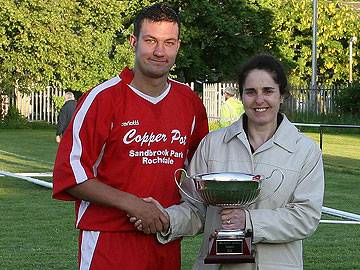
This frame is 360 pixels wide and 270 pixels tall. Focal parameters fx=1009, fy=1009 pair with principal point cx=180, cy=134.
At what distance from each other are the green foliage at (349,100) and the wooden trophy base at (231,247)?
1494 inches

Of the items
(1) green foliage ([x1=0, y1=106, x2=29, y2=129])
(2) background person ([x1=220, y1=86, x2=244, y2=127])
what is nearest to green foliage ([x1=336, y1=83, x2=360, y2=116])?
(1) green foliage ([x1=0, y1=106, x2=29, y2=129])

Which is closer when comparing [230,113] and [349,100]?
[230,113]

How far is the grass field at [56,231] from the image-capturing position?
33.9ft

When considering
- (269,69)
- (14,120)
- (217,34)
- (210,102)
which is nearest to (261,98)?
(269,69)

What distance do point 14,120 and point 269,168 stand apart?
40211 millimetres

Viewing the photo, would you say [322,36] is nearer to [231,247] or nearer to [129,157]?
[129,157]

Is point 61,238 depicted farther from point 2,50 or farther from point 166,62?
point 2,50

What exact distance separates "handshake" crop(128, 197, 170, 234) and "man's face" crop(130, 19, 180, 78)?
621 mm

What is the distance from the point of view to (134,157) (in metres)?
4.84

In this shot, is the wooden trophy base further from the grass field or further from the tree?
the tree

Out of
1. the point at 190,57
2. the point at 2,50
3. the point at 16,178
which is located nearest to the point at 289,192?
the point at 16,178

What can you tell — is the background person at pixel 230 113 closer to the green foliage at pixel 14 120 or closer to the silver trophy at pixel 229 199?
the silver trophy at pixel 229 199

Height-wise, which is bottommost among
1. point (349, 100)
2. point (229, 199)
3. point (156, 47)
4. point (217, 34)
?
point (229, 199)

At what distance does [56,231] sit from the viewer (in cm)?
1240
